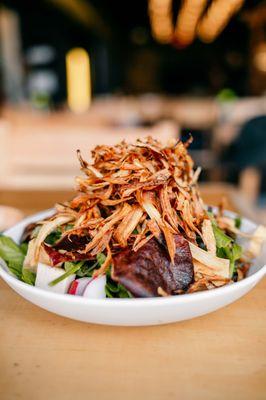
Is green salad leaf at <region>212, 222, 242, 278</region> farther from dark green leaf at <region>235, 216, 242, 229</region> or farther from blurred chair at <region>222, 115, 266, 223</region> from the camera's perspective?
blurred chair at <region>222, 115, 266, 223</region>

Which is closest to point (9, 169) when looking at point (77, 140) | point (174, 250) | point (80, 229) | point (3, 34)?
point (77, 140)

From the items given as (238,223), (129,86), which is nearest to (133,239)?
(238,223)

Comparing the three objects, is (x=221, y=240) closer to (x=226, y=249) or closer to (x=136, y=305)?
(x=226, y=249)

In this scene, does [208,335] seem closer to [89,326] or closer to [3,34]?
[89,326]

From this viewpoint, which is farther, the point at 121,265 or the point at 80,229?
the point at 80,229

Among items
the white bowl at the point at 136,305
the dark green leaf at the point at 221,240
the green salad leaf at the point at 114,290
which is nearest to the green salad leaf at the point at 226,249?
the dark green leaf at the point at 221,240

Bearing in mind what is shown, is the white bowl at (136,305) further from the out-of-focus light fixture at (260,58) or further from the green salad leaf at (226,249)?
the out-of-focus light fixture at (260,58)
